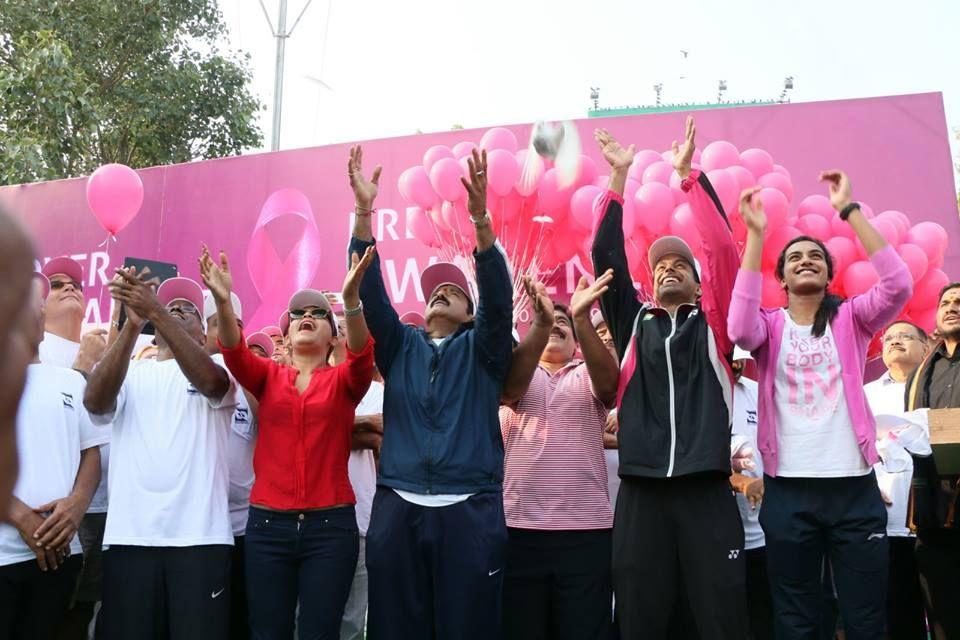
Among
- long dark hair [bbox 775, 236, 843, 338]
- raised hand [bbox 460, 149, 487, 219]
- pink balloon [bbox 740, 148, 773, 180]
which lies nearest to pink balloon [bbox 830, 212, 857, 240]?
pink balloon [bbox 740, 148, 773, 180]

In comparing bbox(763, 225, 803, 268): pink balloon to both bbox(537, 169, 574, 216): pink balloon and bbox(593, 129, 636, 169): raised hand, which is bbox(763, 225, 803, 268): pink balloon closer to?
bbox(537, 169, 574, 216): pink balloon

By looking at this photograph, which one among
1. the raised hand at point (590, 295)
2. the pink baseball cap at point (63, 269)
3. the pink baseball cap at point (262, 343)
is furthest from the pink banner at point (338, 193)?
the raised hand at point (590, 295)

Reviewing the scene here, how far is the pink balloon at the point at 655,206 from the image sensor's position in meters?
8.20

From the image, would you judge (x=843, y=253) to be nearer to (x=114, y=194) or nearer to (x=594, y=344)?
(x=594, y=344)

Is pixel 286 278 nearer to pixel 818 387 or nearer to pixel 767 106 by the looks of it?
pixel 767 106

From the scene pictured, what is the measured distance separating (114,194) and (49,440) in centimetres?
688

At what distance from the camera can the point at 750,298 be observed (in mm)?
3523

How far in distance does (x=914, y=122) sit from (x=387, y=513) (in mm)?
7492

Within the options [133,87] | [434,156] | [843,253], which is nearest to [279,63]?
[133,87]

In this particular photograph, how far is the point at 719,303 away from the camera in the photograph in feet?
12.1

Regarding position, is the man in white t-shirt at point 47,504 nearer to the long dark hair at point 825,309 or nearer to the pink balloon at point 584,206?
the long dark hair at point 825,309

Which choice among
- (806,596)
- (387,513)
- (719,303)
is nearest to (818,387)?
(719,303)

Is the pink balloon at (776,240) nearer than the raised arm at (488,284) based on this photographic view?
No

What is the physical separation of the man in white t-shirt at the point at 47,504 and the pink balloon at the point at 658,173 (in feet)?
19.0
